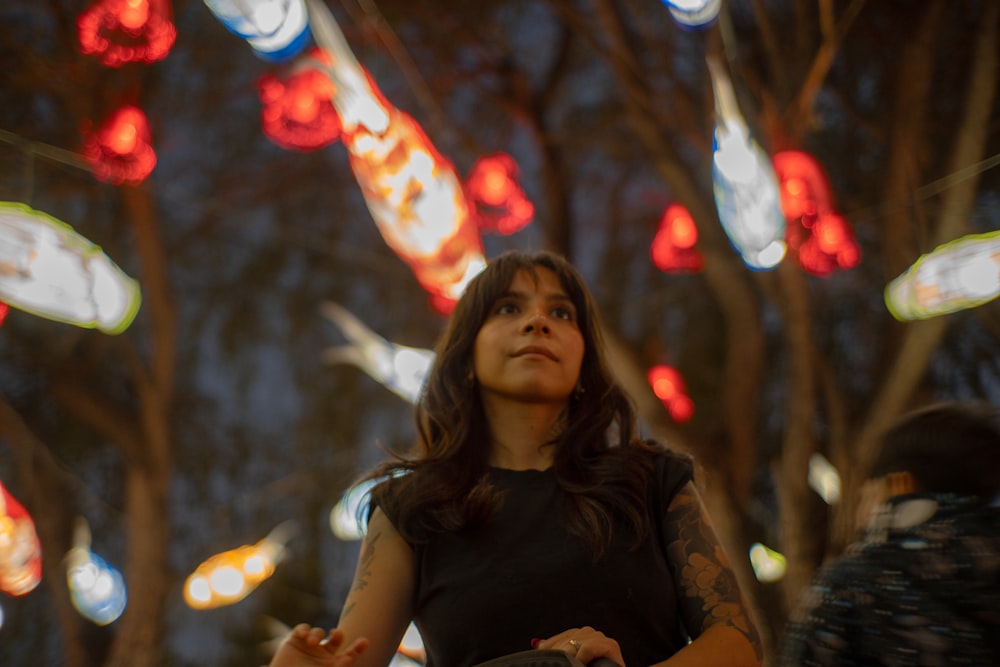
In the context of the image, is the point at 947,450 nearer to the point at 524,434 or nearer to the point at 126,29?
the point at 524,434

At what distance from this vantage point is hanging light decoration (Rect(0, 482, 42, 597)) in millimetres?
7141

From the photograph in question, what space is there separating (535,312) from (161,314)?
276 inches

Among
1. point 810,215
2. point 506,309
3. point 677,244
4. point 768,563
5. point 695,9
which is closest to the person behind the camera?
point 506,309

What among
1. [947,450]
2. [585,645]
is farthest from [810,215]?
[585,645]

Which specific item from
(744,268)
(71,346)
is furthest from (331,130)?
(71,346)

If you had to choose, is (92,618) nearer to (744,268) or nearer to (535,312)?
(744,268)

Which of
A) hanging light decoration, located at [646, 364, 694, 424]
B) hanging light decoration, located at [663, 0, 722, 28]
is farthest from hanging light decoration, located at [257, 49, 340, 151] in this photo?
hanging light decoration, located at [646, 364, 694, 424]

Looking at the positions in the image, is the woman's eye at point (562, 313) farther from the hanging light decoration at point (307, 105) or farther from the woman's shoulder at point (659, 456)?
the hanging light decoration at point (307, 105)

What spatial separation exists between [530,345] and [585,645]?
62 cm

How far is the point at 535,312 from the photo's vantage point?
1.81 m

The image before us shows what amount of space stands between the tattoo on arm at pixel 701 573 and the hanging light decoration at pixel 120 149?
5.62 m

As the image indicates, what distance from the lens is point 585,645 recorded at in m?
1.24

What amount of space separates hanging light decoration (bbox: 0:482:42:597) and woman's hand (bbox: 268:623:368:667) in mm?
6720

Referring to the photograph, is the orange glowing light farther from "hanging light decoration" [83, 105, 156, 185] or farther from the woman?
the woman
